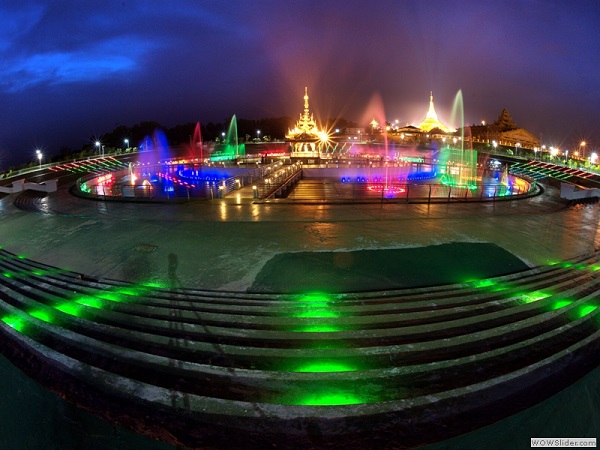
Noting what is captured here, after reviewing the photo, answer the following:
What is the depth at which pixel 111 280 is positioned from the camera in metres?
8.85

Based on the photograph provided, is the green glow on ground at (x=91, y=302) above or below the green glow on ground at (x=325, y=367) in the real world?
above

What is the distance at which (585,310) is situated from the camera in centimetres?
635

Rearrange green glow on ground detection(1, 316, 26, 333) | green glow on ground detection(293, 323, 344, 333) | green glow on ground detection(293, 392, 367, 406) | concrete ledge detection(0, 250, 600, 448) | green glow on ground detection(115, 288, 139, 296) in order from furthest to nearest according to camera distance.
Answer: green glow on ground detection(115, 288, 139, 296), green glow on ground detection(1, 316, 26, 333), green glow on ground detection(293, 323, 344, 333), green glow on ground detection(293, 392, 367, 406), concrete ledge detection(0, 250, 600, 448)

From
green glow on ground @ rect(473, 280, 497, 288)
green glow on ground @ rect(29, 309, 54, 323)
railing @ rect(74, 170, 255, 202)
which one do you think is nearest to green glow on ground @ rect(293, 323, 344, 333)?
green glow on ground @ rect(473, 280, 497, 288)

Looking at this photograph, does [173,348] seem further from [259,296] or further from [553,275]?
[553,275]

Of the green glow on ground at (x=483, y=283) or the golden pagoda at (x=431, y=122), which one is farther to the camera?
the golden pagoda at (x=431, y=122)

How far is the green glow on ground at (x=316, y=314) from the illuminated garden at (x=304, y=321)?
0.04 metres

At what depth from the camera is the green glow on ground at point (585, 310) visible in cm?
623

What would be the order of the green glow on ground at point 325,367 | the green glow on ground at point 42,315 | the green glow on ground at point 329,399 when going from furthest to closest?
the green glow on ground at point 42,315 < the green glow on ground at point 325,367 < the green glow on ground at point 329,399

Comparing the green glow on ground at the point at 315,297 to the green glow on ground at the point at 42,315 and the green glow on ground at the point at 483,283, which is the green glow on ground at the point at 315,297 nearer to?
the green glow on ground at the point at 483,283

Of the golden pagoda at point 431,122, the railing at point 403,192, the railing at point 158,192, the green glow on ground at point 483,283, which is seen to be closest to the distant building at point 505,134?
the golden pagoda at point 431,122

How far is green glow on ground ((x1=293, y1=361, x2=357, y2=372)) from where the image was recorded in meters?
4.95

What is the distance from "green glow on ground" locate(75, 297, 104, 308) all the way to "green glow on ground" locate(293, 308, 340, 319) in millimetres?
3856

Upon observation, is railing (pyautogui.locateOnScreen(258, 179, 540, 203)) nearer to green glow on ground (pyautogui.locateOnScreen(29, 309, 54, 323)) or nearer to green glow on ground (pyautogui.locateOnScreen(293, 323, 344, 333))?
green glow on ground (pyautogui.locateOnScreen(293, 323, 344, 333))
